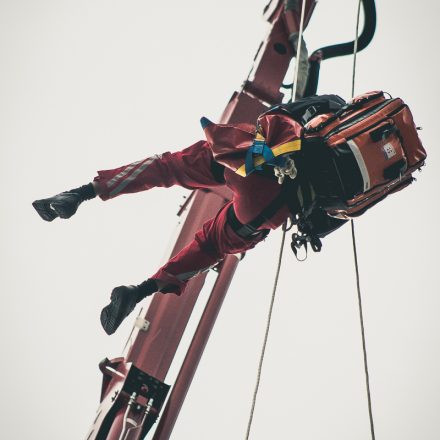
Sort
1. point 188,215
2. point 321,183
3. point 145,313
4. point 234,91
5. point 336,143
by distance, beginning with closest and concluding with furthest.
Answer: point 336,143 → point 321,183 → point 145,313 → point 188,215 → point 234,91

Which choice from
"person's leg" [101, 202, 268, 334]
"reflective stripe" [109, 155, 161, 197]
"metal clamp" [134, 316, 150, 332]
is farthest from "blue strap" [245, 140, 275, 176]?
"metal clamp" [134, 316, 150, 332]

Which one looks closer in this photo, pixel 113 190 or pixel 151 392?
pixel 113 190

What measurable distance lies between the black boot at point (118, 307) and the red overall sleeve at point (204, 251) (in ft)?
0.63

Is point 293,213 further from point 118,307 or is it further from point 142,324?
point 142,324

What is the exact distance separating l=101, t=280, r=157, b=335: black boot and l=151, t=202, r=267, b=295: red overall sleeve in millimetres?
193

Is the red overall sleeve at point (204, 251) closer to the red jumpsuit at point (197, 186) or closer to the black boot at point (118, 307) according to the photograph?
the red jumpsuit at point (197, 186)

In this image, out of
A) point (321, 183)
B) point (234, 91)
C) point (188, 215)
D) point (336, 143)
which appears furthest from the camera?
point (234, 91)

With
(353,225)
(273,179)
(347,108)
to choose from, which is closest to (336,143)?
(347,108)

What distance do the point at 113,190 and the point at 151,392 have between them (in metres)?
1.14

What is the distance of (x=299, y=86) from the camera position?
270 centimetres

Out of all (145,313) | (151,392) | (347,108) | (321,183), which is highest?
(347,108)

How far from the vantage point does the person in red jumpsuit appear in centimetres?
170

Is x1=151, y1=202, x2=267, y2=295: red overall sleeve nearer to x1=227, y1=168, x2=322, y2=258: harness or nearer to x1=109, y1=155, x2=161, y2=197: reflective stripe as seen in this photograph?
x1=227, y1=168, x2=322, y2=258: harness

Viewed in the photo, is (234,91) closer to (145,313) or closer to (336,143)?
(336,143)
